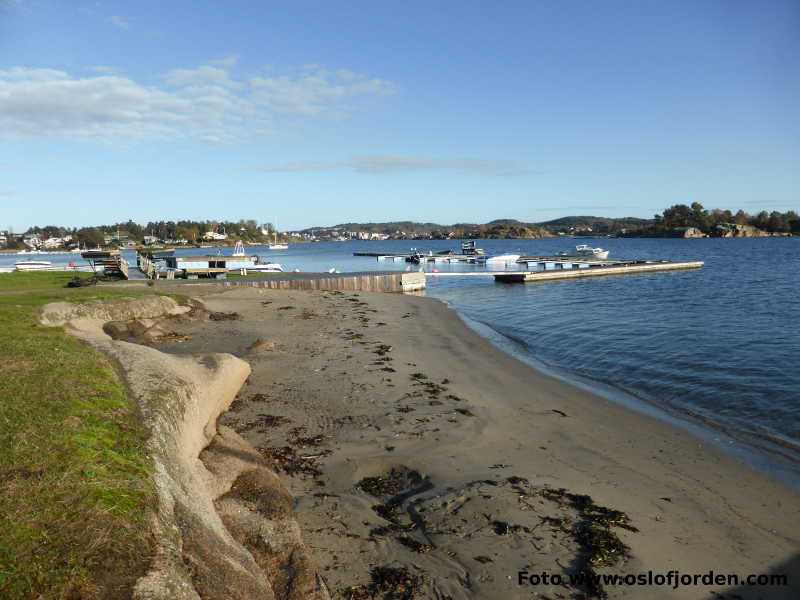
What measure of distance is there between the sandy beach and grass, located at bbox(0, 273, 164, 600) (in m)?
1.95

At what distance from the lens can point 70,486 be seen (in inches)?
150

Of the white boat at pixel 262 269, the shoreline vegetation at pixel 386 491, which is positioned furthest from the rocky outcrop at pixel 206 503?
the white boat at pixel 262 269

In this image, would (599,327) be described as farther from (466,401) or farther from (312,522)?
(312,522)

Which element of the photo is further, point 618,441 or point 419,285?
point 419,285

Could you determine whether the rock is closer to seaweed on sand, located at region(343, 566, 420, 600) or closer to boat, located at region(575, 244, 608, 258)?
boat, located at region(575, 244, 608, 258)

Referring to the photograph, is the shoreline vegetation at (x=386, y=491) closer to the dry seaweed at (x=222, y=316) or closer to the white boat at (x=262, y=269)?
the dry seaweed at (x=222, y=316)

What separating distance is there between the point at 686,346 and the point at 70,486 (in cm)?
1806

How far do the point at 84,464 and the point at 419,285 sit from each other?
35995mm

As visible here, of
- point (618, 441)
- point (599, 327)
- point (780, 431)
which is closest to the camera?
point (618, 441)

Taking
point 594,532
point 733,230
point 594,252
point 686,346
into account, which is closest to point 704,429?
point 594,532

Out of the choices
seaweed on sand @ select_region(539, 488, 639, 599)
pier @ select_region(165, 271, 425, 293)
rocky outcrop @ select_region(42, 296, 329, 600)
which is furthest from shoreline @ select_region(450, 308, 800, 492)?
pier @ select_region(165, 271, 425, 293)

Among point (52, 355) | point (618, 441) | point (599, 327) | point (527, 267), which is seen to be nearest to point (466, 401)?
point (618, 441)

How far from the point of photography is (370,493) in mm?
6320

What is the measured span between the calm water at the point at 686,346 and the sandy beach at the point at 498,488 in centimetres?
154
